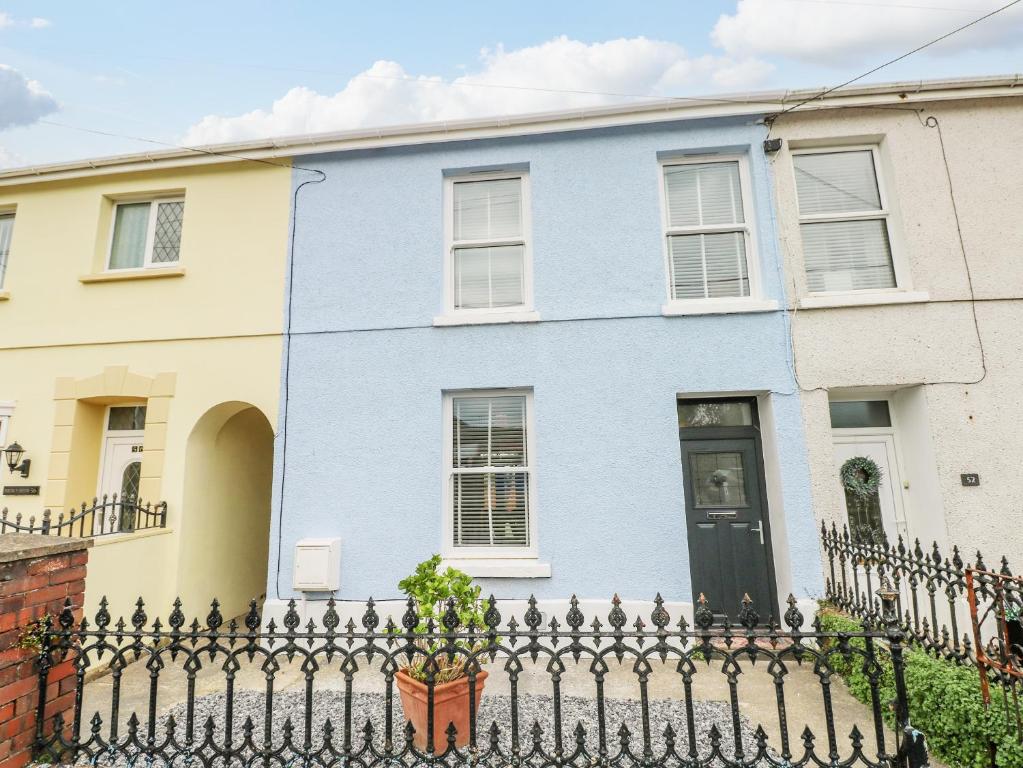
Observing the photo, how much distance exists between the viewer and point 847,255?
19.8ft

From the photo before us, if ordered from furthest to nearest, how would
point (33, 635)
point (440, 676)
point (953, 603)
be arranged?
point (953, 603) < point (440, 676) < point (33, 635)

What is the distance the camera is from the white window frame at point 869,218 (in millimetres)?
5820

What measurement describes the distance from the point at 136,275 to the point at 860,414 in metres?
9.12

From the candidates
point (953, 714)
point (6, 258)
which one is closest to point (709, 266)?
point (953, 714)

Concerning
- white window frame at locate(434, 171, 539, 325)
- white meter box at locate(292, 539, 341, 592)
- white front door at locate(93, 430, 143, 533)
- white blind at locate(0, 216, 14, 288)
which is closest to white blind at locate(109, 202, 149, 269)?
white blind at locate(0, 216, 14, 288)

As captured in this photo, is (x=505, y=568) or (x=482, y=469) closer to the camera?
(x=505, y=568)

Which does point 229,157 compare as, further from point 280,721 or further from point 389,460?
point 280,721

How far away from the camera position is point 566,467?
224 inches

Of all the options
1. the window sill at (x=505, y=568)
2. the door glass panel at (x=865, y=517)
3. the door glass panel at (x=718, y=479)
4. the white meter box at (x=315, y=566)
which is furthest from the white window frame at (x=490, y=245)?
the door glass panel at (x=865, y=517)

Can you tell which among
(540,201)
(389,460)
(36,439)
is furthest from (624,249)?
(36,439)

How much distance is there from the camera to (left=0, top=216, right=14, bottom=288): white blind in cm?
732

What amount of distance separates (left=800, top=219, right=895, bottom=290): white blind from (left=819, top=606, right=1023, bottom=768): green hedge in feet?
12.8

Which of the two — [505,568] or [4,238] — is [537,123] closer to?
[505,568]

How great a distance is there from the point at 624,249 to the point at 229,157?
5.22m
